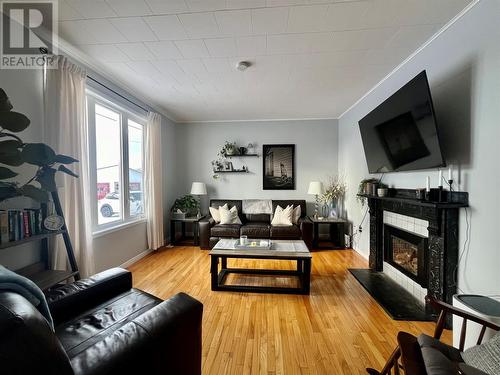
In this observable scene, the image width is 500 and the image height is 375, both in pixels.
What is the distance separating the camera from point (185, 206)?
180 inches

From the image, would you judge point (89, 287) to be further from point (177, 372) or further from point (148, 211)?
point (148, 211)

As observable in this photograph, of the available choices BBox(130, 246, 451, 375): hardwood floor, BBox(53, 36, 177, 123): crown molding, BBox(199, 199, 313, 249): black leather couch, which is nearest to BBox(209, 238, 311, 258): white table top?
BBox(130, 246, 451, 375): hardwood floor

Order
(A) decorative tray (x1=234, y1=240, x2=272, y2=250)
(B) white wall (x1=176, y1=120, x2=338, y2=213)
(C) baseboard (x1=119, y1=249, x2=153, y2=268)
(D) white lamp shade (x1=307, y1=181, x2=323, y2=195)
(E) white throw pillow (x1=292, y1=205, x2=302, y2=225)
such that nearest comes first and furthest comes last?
1. (A) decorative tray (x1=234, y1=240, x2=272, y2=250)
2. (C) baseboard (x1=119, y1=249, x2=153, y2=268)
3. (E) white throw pillow (x1=292, y1=205, x2=302, y2=225)
4. (D) white lamp shade (x1=307, y1=181, x2=323, y2=195)
5. (B) white wall (x1=176, y1=120, x2=338, y2=213)

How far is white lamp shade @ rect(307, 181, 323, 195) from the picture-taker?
4.39 m

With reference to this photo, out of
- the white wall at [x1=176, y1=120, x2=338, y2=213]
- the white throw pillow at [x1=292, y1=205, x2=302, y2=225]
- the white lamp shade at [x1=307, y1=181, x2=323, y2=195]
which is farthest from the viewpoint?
the white wall at [x1=176, y1=120, x2=338, y2=213]

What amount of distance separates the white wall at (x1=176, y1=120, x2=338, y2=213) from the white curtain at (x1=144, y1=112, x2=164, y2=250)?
3.59 feet

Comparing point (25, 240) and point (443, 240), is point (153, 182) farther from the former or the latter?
point (443, 240)

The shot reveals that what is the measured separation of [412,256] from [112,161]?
3.95m

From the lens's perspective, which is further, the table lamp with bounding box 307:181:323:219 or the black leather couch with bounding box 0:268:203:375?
the table lamp with bounding box 307:181:323:219

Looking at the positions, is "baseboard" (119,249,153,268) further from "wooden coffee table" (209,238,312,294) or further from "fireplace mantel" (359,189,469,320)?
"fireplace mantel" (359,189,469,320)

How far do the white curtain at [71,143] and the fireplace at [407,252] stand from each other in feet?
11.4

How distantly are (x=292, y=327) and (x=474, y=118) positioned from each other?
7.25 feet

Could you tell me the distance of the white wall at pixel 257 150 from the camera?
4789 mm

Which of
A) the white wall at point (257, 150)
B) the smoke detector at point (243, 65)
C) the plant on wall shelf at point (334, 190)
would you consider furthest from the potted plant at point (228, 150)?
the smoke detector at point (243, 65)
